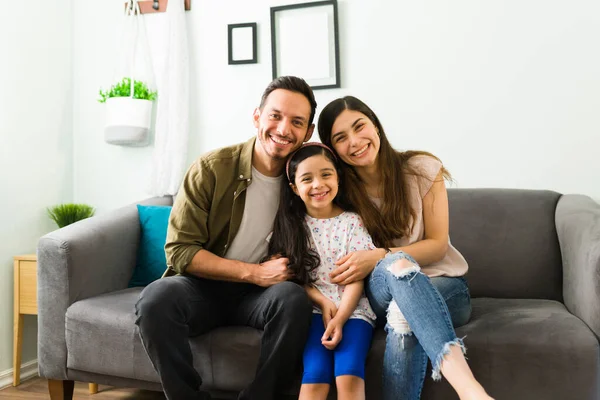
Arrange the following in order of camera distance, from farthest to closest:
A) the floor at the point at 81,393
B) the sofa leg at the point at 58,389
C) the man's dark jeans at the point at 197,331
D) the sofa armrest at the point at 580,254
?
1. the floor at the point at 81,393
2. the sofa leg at the point at 58,389
3. the sofa armrest at the point at 580,254
4. the man's dark jeans at the point at 197,331

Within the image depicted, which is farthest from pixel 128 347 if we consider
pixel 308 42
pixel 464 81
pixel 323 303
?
pixel 464 81

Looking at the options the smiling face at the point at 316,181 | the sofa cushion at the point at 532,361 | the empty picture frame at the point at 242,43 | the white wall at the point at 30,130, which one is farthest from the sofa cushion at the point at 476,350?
the empty picture frame at the point at 242,43

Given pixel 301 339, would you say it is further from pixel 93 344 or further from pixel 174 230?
pixel 93 344

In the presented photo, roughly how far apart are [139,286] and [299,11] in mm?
1381

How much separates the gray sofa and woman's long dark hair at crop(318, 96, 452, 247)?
31 cm

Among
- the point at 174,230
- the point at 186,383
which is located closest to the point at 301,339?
the point at 186,383

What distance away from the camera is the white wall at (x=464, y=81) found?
7.37 feet

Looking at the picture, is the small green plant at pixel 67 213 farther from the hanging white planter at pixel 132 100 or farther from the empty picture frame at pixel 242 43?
the empty picture frame at pixel 242 43

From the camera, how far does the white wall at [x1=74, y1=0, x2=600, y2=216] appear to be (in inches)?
88.4

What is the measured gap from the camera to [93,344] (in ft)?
5.94

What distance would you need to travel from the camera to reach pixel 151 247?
227cm

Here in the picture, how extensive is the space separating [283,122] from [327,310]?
1.88 feet

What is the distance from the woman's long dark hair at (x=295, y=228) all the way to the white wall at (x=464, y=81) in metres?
0.82

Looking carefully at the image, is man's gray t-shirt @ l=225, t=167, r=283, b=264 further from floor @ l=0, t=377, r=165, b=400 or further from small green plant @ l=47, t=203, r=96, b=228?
small green plant @ l=47, t=203, r=96, b=228
